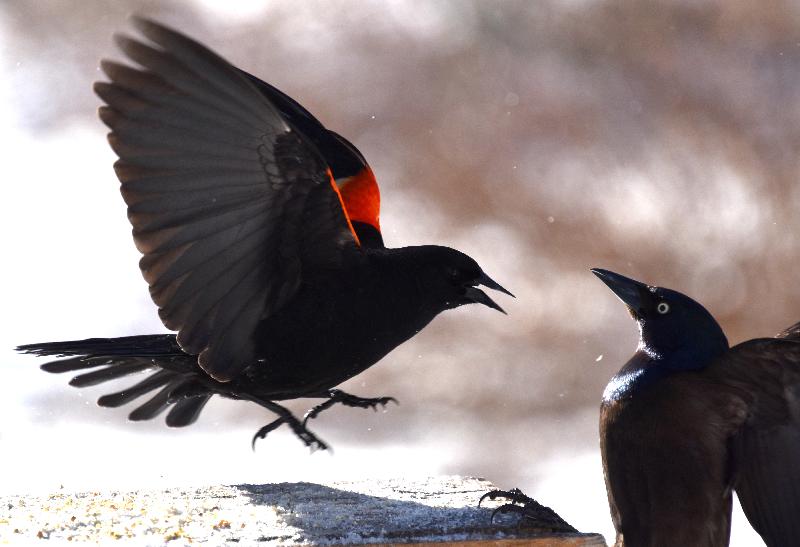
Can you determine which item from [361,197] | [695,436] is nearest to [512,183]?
[361,197]

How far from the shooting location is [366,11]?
4.25 meters

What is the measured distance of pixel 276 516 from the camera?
1869mm

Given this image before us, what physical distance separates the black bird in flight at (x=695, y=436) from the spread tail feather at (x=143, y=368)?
0.71 metres

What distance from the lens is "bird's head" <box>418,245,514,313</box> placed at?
2164 millimetres

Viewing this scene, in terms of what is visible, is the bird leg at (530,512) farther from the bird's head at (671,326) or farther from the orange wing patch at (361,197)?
the orange wing patch at (361,197)

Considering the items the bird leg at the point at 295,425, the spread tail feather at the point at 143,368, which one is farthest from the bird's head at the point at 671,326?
the spread tail feather at the point at 143,368

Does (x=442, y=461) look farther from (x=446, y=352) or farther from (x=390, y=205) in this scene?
(x=390, y=205)

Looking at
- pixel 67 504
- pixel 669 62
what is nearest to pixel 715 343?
pixel 67 504

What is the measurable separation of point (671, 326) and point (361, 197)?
78 centimetres

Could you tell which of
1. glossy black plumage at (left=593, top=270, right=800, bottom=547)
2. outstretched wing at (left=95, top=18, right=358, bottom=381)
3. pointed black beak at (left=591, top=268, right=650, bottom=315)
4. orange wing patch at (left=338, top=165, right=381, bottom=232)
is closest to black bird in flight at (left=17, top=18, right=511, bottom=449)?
outstretched wing at (left=95, top=18, right=358, bottom=381)

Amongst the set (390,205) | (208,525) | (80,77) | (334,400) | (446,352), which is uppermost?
(80,77)

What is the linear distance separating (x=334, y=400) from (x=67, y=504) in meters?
0.60

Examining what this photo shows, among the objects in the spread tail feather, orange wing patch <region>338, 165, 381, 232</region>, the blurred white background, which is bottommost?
the spread tail feather

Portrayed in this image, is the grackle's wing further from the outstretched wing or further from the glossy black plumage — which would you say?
the outstretched wing
